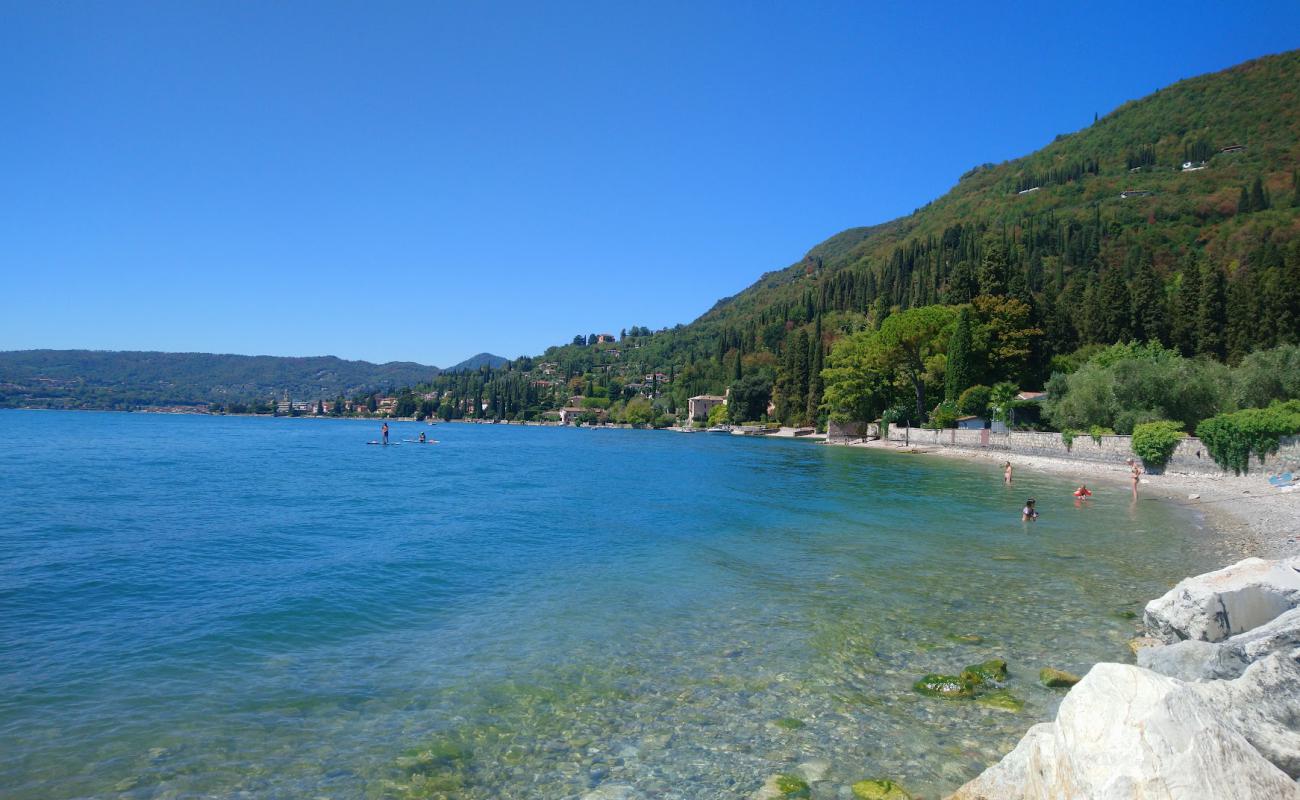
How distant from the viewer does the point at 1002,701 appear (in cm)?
802

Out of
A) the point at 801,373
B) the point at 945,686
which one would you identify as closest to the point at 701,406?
the point at 801,373

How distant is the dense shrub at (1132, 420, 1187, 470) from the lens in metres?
35.2

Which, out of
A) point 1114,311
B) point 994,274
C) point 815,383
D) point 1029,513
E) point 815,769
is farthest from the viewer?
point 815,383

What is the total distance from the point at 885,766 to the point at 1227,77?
661 ft

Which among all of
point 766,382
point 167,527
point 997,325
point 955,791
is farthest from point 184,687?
point 766,382

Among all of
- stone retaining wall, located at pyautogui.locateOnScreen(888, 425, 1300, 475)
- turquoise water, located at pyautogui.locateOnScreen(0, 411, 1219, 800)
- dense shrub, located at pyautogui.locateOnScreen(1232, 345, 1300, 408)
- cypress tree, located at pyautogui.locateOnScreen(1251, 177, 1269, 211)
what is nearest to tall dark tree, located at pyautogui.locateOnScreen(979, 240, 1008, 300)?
stone retaining wall, located at pyautogui.locateOnScreen(888, 425, 1300, 475)

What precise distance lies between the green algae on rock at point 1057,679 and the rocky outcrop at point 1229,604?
70.2 inches

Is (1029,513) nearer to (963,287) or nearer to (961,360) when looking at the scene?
(961,360)

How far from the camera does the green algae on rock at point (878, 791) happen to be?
6.02 metres

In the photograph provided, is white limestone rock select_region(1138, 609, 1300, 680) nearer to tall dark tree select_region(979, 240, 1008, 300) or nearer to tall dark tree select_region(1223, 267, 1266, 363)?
tall dark tree select_region(1223, 267, 1266, 363)

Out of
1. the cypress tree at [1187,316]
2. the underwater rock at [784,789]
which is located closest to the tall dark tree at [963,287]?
the cypress tree at [1187,316]

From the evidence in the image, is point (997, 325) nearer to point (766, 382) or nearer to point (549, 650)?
point (766, 382)

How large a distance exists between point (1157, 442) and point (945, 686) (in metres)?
34.8

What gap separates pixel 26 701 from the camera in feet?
26.4
